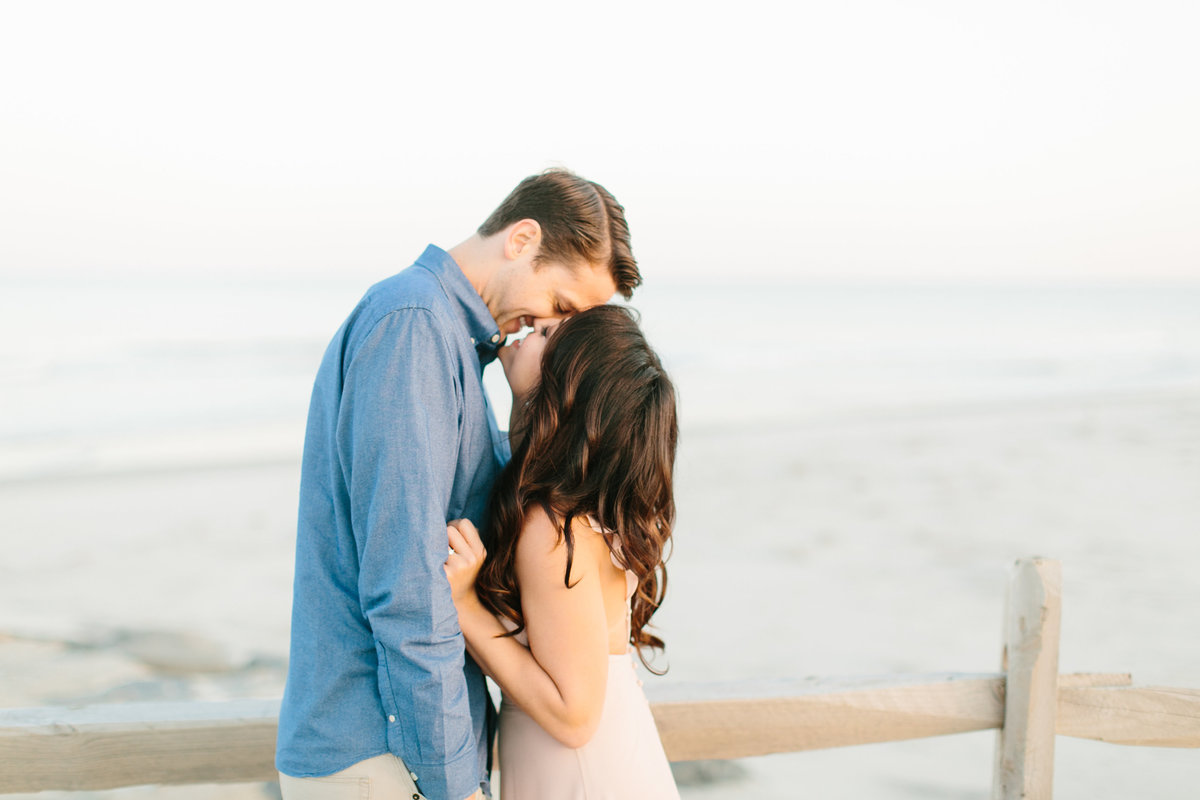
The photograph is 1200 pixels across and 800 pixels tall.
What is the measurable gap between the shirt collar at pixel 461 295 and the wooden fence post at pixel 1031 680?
1551 millimetres

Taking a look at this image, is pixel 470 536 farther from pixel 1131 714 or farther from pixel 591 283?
pixel 1131 714

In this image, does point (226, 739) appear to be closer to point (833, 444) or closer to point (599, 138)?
point (833, 444)

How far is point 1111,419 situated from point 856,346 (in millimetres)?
14695

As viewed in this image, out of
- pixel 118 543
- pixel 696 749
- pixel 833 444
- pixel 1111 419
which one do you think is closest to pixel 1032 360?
pixel 1111 419

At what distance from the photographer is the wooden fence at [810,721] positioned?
1949 mm

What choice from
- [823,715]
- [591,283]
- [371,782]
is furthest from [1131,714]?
[371,782]

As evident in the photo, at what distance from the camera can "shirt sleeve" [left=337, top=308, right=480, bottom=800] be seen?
145 centimetres

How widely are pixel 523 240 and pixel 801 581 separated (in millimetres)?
6369

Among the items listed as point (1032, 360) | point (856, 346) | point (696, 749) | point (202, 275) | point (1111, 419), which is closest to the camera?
point (696, 749)

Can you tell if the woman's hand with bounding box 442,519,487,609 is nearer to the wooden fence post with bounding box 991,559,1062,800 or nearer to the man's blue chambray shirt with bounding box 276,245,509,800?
the man's blue chambray shirt with bounding box 276,245,509,800

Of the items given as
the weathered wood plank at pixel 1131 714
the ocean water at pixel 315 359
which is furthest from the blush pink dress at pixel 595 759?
the ocean water at pixel 315 359

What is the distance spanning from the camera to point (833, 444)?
1338 cm

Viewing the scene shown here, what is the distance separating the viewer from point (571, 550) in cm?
168

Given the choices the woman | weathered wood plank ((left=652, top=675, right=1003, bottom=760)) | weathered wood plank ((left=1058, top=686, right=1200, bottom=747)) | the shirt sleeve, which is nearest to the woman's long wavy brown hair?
the woman
